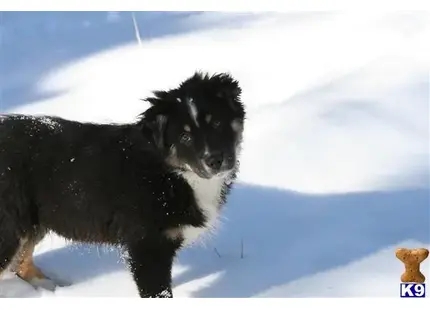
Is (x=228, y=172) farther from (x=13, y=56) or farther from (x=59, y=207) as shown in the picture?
(x=13, y=56)

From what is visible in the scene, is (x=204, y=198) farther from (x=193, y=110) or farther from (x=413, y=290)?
(x=413, y=290)

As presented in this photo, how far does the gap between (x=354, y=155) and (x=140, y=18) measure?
2.48 meters

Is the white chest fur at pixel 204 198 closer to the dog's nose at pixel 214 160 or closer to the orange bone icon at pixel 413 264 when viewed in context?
the dog's nose at pixel 214 160

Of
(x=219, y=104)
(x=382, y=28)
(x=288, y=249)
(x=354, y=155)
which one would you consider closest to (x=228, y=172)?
(x=219, y=104)

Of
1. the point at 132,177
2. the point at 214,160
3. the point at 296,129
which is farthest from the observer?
the point at 296,129

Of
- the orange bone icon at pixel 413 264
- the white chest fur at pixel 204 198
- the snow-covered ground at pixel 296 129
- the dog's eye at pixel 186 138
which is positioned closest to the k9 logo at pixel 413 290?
the orange bone icon at pixel 413 264

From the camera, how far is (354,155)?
6871 millimetres

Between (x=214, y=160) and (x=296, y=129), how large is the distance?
2.35 m

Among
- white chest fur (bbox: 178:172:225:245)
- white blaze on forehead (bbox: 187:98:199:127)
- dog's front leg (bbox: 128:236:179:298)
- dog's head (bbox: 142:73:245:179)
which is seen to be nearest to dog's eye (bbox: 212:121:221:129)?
dog's head (bbox: 142:73:245:179)

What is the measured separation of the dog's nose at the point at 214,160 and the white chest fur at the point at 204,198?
31 centimetres

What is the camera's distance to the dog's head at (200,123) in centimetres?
507

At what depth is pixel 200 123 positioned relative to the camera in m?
5.11

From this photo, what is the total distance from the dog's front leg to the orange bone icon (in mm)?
1836

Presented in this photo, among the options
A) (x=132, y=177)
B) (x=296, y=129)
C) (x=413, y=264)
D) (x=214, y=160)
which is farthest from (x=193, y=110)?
(x=296, y=129)
